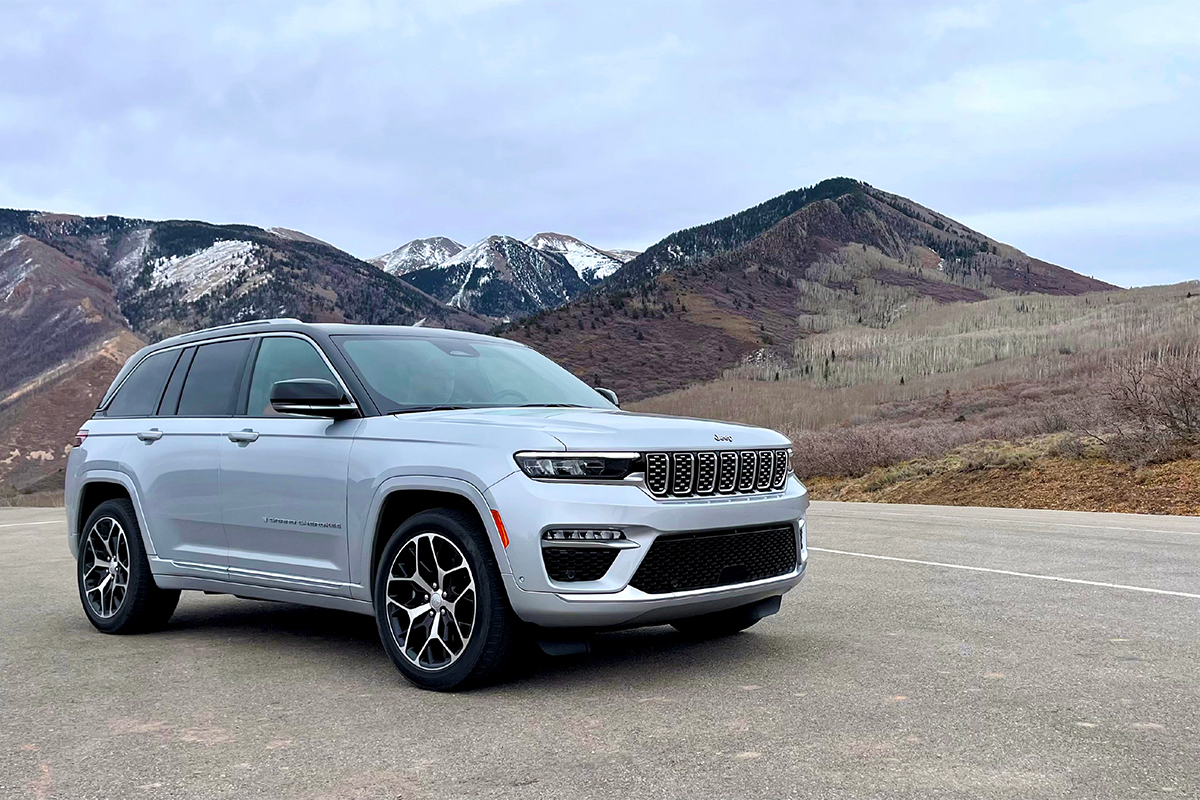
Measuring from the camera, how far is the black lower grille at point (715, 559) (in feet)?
17.9

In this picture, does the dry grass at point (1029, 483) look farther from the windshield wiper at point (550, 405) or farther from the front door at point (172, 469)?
the front door at point (172, 469)

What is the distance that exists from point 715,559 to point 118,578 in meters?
4.19

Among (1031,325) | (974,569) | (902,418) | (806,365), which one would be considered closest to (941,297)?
(1031,325)

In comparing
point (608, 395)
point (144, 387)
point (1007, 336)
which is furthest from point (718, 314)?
point (144, 387)

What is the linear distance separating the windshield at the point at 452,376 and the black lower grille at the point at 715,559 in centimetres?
148

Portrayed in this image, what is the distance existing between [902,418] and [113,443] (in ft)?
200

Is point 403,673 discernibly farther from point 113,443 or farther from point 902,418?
point 902,418

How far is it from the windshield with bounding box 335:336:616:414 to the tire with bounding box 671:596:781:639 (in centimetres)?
140

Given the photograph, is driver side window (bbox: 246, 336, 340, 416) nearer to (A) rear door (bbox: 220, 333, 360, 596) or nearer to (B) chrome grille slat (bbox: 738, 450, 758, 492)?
(A) rear door (bbox: 220, 333, 360, 596)

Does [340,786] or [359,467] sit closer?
[340,786]

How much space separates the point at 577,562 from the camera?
5348 millimetres

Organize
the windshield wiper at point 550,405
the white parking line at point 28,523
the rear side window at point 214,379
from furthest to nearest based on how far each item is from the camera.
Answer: the white parking line at point 28,523 → the rear side window at point 214,379 → the windshield wiper at point 550,405

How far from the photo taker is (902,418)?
65.5m

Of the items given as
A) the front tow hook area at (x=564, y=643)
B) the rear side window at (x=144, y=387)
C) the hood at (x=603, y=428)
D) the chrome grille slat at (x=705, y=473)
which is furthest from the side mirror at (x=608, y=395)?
the rear side window at (x=144, y=387)
